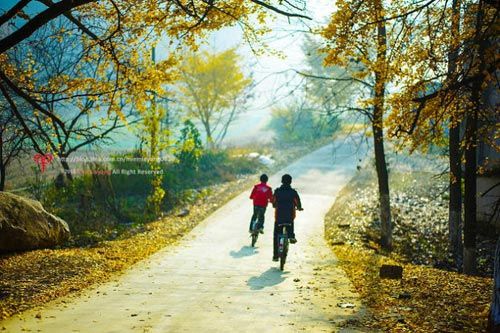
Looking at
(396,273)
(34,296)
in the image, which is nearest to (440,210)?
(396,273)

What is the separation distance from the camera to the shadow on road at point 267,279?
8.75 m

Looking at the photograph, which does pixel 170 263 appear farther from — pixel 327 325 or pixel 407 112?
pixel 407 112

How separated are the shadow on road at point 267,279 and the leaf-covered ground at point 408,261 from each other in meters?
1.49

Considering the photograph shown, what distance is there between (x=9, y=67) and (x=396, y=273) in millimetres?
9484

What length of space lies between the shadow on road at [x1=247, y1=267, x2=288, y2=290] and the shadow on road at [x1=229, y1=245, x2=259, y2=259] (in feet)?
6.49

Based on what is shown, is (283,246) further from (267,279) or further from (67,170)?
(67,170)

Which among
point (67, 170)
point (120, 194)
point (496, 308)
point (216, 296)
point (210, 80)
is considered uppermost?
point (210, 80)

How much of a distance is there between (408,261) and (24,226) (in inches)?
415

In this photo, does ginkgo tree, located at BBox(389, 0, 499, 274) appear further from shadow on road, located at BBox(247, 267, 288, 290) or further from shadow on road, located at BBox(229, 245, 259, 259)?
shadow on road, located at BBox(229, 245, 259, 259)

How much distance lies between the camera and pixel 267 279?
935cm

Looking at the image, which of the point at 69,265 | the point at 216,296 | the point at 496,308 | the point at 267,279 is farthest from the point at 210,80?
the point at 496,308

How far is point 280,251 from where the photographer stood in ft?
33.6

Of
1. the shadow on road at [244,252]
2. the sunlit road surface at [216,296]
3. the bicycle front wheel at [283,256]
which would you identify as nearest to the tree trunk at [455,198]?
the sunlit road surface at [216,296]

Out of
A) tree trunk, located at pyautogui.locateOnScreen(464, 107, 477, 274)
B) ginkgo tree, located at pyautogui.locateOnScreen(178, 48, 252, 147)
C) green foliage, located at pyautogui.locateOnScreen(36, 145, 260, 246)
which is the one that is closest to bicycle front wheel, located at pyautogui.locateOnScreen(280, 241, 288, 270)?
tree trunk, located at pyautogui.locateOnScreen(464, 107, 477, 274)
